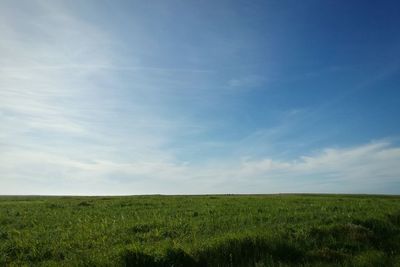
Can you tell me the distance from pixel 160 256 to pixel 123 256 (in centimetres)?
120

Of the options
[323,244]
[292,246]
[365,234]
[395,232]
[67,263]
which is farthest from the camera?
[395,232]

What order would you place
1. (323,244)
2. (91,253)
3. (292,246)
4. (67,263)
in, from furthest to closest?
(323,244) < (292,246) < (91,253) < (67,263)

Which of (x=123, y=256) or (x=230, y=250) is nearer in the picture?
(x=123, y=256)

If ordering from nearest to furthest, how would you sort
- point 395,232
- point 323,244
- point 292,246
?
1. point 292,246
2. point 323,244
3. point 395,232

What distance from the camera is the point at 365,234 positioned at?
1719 cm

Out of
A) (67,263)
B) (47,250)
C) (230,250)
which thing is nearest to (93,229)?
(47,250)

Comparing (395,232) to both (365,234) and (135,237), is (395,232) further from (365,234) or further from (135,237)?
(135,237)

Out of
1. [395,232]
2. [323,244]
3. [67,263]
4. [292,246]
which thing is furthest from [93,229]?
[395,232]

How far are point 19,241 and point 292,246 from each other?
10.5 metres

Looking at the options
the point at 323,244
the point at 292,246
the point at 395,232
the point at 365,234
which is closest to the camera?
the point at 292,246

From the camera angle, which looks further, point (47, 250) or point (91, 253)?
point (47, 250)

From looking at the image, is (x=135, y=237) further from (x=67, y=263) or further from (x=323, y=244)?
(x=323, y=244)

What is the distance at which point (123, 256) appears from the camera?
481 inches

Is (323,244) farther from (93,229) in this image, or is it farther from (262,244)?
(93,229)
